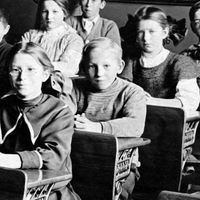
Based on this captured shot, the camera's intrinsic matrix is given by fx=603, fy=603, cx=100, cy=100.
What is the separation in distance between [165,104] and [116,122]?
0.54 metres

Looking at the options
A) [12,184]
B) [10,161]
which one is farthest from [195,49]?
[12,184]

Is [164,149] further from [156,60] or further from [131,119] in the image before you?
[156,60]

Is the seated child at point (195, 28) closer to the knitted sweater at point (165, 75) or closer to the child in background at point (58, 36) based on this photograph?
the knitted sweater at point (165, 75)

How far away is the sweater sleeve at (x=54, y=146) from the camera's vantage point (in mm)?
2350

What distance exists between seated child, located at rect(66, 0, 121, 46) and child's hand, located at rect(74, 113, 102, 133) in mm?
1252

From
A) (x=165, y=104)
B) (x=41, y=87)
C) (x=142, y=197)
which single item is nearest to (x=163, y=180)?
(x=142, y=197)

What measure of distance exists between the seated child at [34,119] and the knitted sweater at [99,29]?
1.40 metres

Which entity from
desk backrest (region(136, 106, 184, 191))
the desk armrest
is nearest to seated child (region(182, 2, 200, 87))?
desk backrest (region(136, 106, 184, 191))

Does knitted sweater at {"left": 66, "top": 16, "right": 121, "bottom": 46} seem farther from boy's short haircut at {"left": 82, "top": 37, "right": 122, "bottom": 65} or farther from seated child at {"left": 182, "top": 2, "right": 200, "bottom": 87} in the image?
boy's short haircut at {"left": 82, "top": 37, "right": 122, "bottom": 65}

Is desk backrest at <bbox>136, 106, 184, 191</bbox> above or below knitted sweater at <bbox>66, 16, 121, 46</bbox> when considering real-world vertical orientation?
below

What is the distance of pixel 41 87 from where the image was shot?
112 inches

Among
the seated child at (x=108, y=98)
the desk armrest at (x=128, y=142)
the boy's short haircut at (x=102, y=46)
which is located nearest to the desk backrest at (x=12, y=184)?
the desk armrest at (x=128, y=142)

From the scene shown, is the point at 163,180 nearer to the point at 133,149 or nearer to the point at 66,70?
the point at 133,149

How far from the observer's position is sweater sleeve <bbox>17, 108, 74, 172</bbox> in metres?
2.35
